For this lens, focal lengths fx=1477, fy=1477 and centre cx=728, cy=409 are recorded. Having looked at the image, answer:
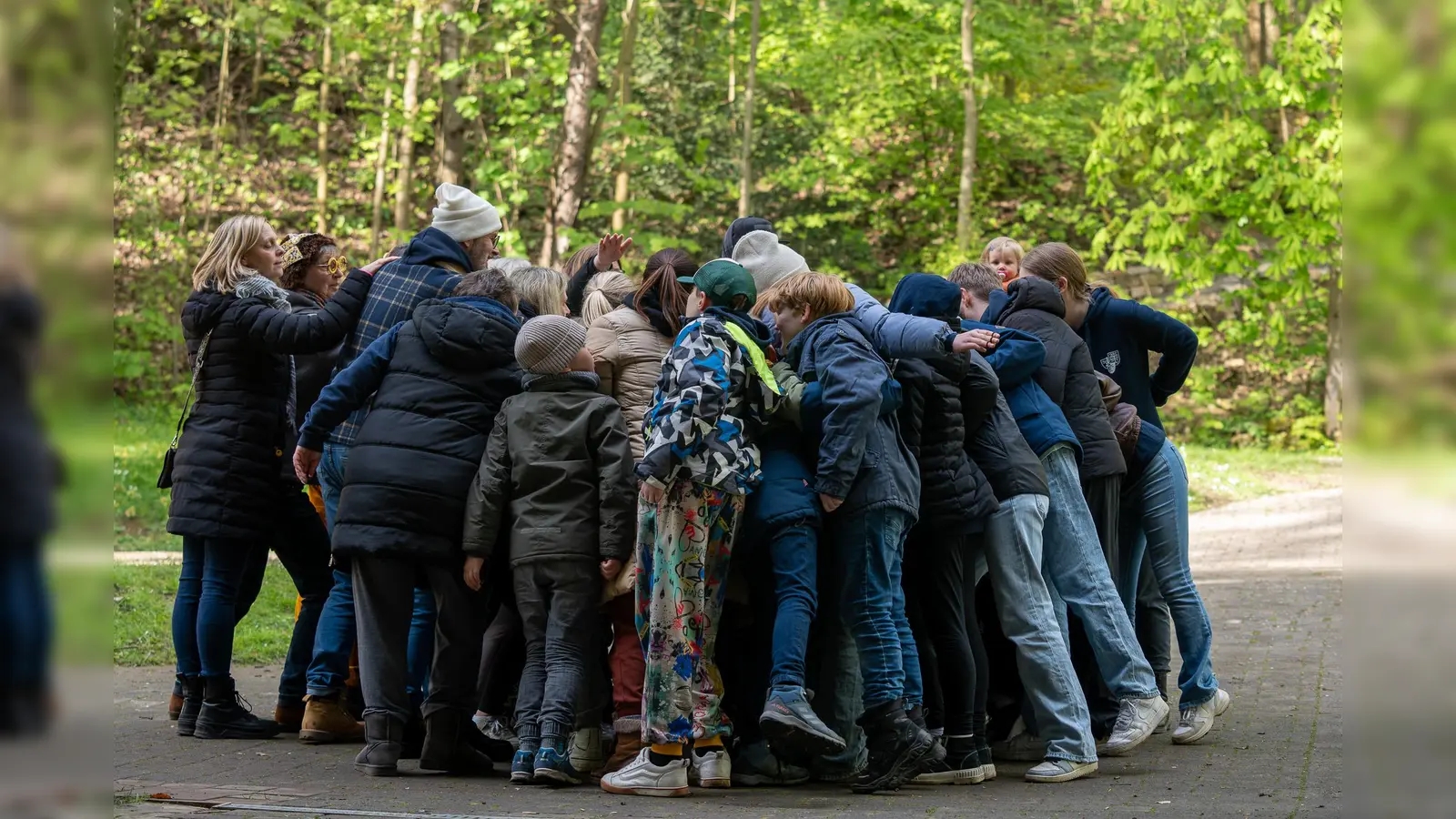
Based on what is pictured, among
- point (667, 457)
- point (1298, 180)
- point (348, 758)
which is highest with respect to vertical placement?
point (1298, 180)

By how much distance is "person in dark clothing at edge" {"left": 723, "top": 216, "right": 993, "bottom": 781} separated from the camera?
199 inches

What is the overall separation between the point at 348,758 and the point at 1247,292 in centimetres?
2003

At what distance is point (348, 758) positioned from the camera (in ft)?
19.5

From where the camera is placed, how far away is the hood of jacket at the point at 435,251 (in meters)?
6.17

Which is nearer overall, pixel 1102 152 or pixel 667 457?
pixel 667 457

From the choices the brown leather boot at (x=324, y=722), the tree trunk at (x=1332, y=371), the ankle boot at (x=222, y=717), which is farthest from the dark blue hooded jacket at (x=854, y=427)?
the tree trunk at (x=1332, y=371)

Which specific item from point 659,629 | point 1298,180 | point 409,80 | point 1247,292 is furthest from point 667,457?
point 1247,292

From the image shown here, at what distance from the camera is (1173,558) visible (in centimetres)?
652

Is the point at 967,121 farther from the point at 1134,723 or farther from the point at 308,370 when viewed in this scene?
the point at 1134,723

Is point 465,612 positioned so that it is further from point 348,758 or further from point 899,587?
point 899,587

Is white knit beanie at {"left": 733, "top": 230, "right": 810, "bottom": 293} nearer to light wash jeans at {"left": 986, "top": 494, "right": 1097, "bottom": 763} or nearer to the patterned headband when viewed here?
light wash jeans at {"left": 986, "top": 494, "right": 1097, "bottom": 763}

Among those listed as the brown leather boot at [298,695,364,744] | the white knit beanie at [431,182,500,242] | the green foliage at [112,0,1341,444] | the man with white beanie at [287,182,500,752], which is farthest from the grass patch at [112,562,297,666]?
the green foliage at [112,0,1341,444]

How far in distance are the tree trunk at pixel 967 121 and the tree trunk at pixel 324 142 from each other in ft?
32.9

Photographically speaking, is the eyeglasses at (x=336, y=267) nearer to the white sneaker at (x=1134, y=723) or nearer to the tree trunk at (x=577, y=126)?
the white sneaker at (x=1134, y=723)
